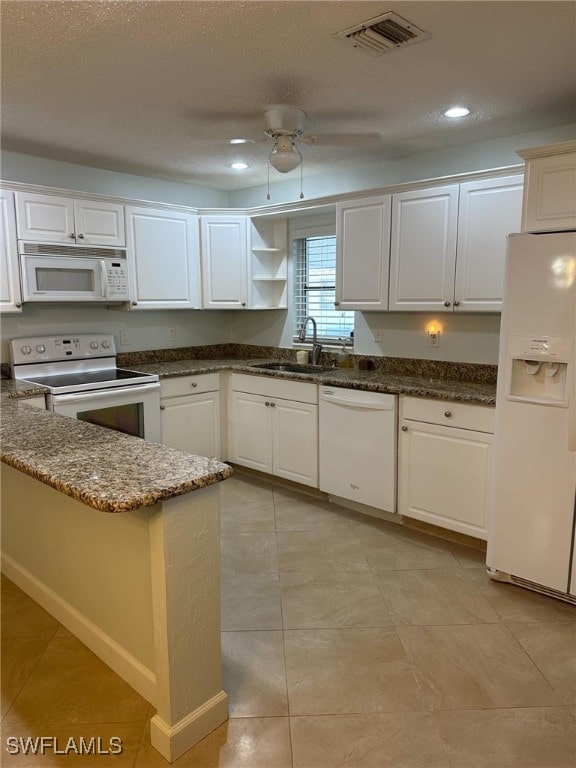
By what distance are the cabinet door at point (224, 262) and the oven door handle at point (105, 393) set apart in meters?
1.02

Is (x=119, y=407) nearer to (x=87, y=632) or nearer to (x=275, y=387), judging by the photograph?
(x=275, y=387)

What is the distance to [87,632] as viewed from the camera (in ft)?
7.02

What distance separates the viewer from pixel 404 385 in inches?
126

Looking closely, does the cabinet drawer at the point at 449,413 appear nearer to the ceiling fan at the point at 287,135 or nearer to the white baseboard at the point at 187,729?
the ceiling fan at the point at 287,135

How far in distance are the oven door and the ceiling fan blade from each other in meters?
1.97

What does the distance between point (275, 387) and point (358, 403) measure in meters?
0.77

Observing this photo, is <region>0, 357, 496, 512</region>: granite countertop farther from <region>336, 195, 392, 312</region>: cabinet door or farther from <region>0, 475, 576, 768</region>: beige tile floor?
<region>336, 195, 392, 312</region>: cabinet door

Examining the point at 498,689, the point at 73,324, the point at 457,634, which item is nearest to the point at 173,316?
the point at 73,324

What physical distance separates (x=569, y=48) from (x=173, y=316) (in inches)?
134

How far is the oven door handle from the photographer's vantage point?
3.26 meters

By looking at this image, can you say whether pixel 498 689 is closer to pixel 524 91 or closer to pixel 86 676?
pixel 86 676

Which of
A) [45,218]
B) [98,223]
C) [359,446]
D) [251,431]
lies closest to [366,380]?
[359,446]

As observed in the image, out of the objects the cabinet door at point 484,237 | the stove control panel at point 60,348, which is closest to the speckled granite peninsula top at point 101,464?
the stove control panel at point 60,348
